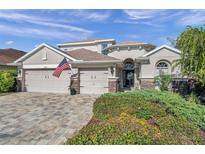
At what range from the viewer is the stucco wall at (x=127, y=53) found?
23.9 metres

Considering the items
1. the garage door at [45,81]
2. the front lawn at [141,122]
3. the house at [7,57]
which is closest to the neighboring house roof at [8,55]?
the house at [7,57]

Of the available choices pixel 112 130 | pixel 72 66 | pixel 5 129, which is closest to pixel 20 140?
pixel 5 129

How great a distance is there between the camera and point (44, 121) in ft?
33.8

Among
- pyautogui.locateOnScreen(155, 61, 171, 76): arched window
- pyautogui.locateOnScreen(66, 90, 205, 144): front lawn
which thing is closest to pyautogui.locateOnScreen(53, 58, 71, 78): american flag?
pyautogui.locateOnScreen(155, 61, 171, 76): arched window

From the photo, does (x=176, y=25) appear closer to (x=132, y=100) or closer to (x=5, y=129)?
(x=132, y=100)

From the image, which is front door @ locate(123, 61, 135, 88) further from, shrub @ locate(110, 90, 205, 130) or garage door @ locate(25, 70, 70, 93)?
shrub @ locate(110, 90, 205, 130)

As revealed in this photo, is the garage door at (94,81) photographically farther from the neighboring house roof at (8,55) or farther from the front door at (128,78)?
the neighboring house roof at (8,55)

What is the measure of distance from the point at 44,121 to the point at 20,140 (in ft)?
8.69

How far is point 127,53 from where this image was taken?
24359mm

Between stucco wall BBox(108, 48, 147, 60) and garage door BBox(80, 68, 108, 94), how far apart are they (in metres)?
5.64

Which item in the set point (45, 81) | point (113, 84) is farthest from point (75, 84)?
point (113, 84)

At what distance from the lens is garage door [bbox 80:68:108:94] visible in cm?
1923

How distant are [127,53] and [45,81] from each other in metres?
8.00

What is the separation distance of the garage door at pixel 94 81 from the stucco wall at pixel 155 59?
296cm
